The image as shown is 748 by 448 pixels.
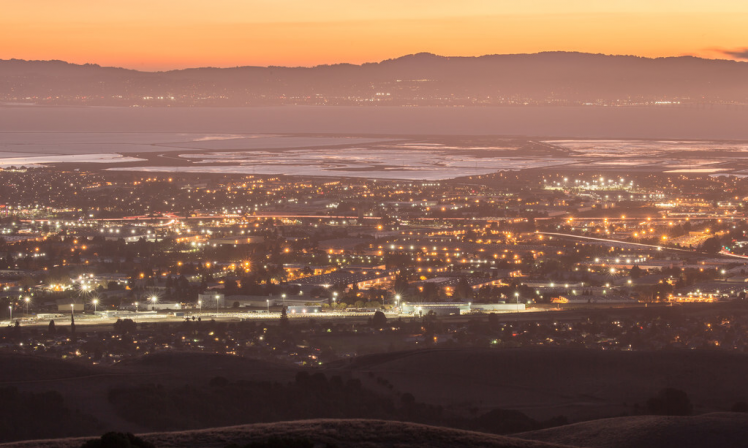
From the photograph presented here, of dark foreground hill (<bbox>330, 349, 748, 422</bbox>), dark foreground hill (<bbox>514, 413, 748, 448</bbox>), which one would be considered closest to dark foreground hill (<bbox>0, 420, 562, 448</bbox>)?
dark foreground hill (<bbox>514, 413, 748, 448</bbox>)

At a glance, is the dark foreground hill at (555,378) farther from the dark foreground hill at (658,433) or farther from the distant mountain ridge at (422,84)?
the distant mountain ridge at (422,84)

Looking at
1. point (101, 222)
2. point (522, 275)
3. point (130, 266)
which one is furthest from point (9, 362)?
point (101, 222)

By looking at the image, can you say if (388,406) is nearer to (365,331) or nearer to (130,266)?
(365,331)

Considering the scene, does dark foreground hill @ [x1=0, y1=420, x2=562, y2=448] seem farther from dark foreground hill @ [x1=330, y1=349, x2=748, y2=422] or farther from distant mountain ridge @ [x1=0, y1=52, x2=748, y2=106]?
distant mountain ridge @ [x1=0, y1=52, x2=748, y2=106]

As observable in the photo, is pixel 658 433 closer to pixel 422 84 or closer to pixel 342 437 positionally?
pixel 342 437

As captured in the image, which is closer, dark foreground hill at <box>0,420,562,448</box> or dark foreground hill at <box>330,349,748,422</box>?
dark foreground hill at <box>0,420,562,448</box>

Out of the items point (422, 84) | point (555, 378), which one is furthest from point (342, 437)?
point (422, 84)
